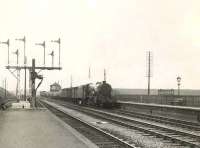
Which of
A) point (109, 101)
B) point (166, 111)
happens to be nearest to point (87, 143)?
point (166, 111)

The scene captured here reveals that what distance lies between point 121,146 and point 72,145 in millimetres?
1733

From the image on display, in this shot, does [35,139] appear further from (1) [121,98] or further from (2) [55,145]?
(1) [121,98]

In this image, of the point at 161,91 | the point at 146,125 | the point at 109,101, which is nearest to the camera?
the point at 146,125

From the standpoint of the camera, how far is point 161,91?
226 feet

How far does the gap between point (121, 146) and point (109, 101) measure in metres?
35.0

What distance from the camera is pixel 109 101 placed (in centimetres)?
5050

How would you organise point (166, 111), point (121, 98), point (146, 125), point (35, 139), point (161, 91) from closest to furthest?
point (35, 139), point (146, 125), point (166, 111), point (121, 98), point (161, 91)

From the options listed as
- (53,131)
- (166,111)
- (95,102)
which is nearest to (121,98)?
(95,102)

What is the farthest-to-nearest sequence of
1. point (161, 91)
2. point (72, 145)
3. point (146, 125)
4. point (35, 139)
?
point (161, 91) < point (146, 125) < point (35, 139) < point (72, 145)

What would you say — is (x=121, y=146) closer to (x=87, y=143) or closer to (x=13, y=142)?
(x=87, y=143)

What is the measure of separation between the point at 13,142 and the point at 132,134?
5.75m

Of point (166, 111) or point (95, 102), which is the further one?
point (95, 102)

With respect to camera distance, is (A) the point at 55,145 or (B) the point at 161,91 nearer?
(A) the point at 55,145

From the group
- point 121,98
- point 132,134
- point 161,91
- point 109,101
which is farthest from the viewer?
point 161,91
